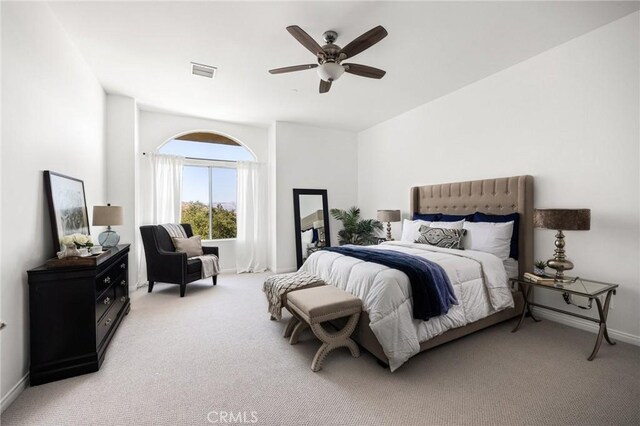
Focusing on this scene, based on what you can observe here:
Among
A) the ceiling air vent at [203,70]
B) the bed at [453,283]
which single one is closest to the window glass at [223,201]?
the ceiling air vent at [203,70]

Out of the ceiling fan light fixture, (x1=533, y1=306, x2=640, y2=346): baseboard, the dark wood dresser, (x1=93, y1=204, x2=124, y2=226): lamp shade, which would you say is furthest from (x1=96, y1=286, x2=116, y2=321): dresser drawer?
(x1=533, y1=306, x2=640, y2=346): baseboard

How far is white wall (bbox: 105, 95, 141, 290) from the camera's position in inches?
162

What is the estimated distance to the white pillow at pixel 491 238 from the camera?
10.2 ft

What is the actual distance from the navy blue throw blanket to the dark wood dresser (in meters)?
2.39

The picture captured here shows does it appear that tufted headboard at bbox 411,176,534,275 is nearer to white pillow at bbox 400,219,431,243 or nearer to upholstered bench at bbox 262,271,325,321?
white pillow at bbox 400,219,431,243

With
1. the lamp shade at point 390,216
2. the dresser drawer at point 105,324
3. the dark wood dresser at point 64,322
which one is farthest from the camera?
the lamp shade at point 390,216

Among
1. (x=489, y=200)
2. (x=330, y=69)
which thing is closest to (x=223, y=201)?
(x=330, y=69)

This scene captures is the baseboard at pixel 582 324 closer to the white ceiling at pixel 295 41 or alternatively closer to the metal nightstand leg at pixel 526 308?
the metal nightstand leg at pixel 526 308

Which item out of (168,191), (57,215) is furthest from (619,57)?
(168,191)

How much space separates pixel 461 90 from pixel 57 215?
16.2ft

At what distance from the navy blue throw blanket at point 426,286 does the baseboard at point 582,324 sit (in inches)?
60.5

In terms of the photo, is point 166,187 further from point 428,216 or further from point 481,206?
point 481,206

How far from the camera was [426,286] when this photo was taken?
2.25 metres

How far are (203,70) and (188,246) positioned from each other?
258 cm
